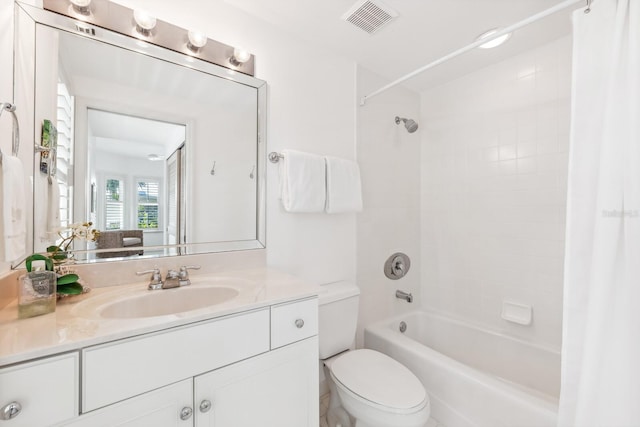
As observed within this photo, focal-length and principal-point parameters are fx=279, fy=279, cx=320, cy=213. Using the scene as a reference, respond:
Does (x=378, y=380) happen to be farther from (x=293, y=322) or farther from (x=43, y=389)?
(x=43, y=389)

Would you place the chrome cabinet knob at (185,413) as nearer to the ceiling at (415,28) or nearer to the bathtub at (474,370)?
the bathtub at (474,370)

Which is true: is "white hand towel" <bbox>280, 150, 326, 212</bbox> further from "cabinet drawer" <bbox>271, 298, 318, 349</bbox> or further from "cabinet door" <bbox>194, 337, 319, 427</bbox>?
"cabinet door" <bbox>194, 337, 319, 427</bbox>

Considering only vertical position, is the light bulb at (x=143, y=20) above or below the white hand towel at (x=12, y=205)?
above

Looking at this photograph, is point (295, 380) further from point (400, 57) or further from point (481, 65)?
point (481, 65)

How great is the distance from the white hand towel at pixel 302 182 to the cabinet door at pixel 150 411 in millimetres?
965

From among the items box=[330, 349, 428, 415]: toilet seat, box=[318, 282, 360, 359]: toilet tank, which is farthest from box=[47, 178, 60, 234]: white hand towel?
box=[330, 349, 428, 415]: toilet seat

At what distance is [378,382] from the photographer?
131cm

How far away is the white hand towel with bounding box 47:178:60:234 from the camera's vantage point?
103cm

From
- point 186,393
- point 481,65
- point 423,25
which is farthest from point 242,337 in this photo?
point 481,65

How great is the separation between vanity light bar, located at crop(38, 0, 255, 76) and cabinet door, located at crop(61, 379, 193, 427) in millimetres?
1388

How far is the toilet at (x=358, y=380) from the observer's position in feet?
3.84

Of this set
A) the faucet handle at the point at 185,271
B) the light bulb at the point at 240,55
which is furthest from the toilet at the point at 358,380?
the light bulb at the point at 240,55

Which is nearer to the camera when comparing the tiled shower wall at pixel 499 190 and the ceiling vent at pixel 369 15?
the ceiling vent at pixel 369 15

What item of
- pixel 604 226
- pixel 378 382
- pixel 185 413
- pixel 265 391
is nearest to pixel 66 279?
pixel 185 413
